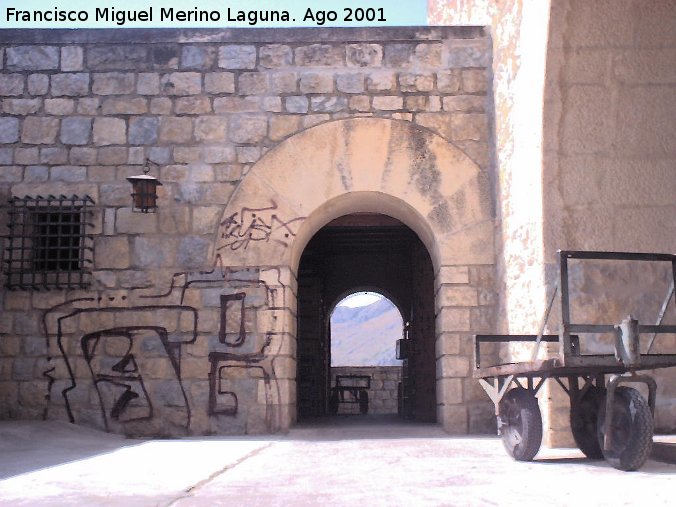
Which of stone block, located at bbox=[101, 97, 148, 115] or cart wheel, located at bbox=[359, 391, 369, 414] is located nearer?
stone block, located at bbox=[101, 97, 148, 115]

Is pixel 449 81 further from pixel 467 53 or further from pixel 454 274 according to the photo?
pixel 454 274

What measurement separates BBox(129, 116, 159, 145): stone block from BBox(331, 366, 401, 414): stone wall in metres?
9.24

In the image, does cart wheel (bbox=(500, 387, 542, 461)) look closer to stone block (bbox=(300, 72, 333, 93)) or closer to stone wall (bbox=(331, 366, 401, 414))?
stone block (bbox=(300, 72, 333, 93))

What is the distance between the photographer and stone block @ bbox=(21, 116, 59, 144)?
7.04 m

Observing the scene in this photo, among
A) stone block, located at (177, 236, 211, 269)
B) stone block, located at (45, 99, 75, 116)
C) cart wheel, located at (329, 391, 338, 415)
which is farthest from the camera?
cart wheel, located at (329, 391, 338, 415)

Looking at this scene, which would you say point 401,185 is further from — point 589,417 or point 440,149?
point 589,417

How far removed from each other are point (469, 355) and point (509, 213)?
132 centimetres

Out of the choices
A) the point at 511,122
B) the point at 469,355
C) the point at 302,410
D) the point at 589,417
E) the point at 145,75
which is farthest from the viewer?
the point at 302,410

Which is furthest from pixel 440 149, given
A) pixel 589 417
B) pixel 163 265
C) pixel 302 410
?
pixel 302 410

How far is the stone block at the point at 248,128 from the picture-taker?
699 cm

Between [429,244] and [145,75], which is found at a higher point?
[145,75]

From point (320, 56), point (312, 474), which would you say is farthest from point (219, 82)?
point (312, 474)

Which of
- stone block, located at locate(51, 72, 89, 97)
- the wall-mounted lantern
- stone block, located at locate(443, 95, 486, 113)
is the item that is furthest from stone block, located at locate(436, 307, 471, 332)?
stone block, located at locate(51, 72, 89, 97)

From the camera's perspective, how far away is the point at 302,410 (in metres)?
11.8
